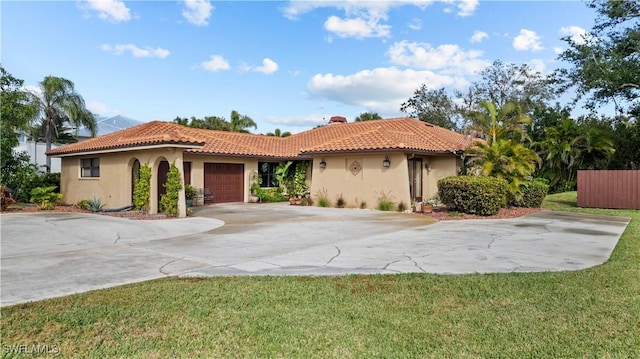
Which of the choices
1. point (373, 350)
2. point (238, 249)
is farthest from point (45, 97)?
point (373, 350)

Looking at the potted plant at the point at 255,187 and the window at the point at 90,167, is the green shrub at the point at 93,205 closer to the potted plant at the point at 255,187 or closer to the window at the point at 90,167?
the window at the point at 90,167

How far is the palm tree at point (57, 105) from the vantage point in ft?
97.4

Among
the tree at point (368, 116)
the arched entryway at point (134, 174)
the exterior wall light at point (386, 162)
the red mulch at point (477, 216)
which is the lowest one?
the red mulch at point (477, 216)

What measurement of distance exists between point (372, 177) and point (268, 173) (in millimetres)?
7781

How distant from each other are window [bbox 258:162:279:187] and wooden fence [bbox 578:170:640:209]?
15999mm

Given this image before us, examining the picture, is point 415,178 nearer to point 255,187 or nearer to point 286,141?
point 255,187

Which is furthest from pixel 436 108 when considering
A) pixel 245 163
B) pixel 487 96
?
pixel 245 163

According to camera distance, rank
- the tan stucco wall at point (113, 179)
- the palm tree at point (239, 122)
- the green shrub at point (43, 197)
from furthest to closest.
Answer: the palm tree at point (239, 122)
the green shrub at point (43, 197)
the tan stucco wall at point (113, 179)

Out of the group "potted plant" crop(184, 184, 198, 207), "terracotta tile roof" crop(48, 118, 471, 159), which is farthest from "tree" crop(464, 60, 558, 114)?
"potted plant" crop(184, 184, 198, 207)

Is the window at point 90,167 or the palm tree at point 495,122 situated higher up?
the palm tree at point 495,122

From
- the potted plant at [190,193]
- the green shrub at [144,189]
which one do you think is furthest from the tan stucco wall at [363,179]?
the green shrub at [144,189]

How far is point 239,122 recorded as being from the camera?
42156mm

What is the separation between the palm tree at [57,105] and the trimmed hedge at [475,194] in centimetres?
2757

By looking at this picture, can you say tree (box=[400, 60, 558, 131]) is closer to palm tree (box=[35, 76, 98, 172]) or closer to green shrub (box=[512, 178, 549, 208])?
green shrub (box=[512, 178, 549, 208])
